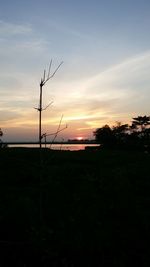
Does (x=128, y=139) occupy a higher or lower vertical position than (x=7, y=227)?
higher

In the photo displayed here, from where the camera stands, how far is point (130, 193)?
18.9 m

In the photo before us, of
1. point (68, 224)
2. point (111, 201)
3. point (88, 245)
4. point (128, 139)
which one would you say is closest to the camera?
point (88, 245)

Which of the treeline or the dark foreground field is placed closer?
the dark foreground field

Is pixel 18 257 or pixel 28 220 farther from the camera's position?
pixel 28 220

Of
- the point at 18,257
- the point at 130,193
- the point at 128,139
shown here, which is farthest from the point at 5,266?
the point at 128,139

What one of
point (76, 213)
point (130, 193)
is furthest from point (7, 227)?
point (130, 193)

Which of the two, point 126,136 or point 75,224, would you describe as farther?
point 126,136

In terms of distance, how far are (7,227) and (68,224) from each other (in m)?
2.20

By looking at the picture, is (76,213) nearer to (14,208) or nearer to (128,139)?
(14,208)

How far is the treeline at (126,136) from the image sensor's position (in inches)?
3361

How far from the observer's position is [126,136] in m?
90.2

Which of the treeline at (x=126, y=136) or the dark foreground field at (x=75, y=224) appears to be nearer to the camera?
the dark foreground field at (x=75, y=224)

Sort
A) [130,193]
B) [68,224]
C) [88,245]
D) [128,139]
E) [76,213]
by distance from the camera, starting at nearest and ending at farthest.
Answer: [88,245], [68,224], [76,213], [130,193], [128,139]

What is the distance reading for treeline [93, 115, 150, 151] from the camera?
85375 mm
